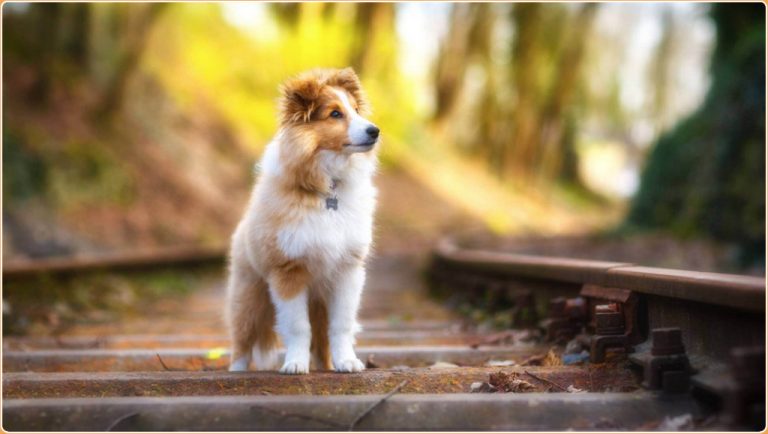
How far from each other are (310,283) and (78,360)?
4.96 feet

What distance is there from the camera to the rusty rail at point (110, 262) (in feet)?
23.7

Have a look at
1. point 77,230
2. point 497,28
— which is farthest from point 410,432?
point 497,28

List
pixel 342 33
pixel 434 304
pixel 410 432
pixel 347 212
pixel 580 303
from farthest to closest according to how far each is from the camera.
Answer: pixel 342 33, pixel 434 304, pixel 580 303, pixel 347 212, pixel 410 432

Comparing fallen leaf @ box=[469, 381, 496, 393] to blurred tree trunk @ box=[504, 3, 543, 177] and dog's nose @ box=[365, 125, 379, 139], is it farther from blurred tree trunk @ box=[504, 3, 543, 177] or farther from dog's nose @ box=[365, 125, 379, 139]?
blurred tree trunk @ box=[504, 3, 543, 177]

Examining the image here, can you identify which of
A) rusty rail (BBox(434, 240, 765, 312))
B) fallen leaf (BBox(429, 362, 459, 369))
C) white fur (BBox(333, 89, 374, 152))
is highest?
white fur (BBox(333, 89, 374, 152))

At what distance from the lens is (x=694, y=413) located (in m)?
2.97

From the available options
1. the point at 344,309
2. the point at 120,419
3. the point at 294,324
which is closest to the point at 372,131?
the point at 344,309

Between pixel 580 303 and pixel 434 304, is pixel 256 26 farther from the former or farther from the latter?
pixel 580 303

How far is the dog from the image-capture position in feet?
12.7

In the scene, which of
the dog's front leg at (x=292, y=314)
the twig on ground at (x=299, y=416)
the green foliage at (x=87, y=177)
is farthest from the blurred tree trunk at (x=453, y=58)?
the twig on ground at (x=299, y=416)

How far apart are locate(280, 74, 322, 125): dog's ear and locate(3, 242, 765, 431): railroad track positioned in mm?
1248

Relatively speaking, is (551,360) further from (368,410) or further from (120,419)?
(120,419)

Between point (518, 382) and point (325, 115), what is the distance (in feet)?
5.08

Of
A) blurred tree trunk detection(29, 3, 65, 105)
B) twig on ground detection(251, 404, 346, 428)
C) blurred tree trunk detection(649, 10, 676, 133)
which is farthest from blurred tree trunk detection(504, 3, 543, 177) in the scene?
twig on ground detection(251, 404, 346, 428)
